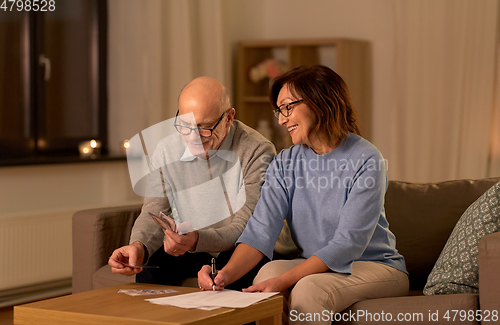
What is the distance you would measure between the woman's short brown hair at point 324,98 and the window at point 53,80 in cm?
203

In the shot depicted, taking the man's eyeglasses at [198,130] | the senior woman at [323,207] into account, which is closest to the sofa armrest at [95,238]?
the man's eyeglasses at [198,130]

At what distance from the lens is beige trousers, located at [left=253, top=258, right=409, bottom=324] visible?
4.54ft

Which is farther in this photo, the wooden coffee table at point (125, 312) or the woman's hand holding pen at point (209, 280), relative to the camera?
the woman's hand holding pen at point (209, 280)

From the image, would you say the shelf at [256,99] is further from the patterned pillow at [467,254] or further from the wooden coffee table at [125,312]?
the wooden coffee table at [125,312]

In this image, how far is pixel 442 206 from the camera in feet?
6.43

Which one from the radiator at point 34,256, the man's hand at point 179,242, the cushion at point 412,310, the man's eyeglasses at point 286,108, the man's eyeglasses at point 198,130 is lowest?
the radiator at point 34,256

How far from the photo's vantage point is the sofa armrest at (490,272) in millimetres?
1397

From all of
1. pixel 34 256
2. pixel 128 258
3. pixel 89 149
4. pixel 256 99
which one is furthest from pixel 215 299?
pixel 256 99

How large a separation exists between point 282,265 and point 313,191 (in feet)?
0.80

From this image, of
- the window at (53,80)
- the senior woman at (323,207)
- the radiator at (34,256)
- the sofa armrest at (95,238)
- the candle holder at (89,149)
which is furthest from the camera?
the candle holder at (89,149)

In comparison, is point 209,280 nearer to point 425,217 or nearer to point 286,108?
point 286,108

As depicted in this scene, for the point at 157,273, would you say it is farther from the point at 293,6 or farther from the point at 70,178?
the point at 293,6

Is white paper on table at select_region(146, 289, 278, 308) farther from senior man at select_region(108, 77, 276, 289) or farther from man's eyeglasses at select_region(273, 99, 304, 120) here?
man's eyeglasses at select_region(273, 99, 304, 120)

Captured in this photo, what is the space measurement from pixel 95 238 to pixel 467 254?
1.24 m
